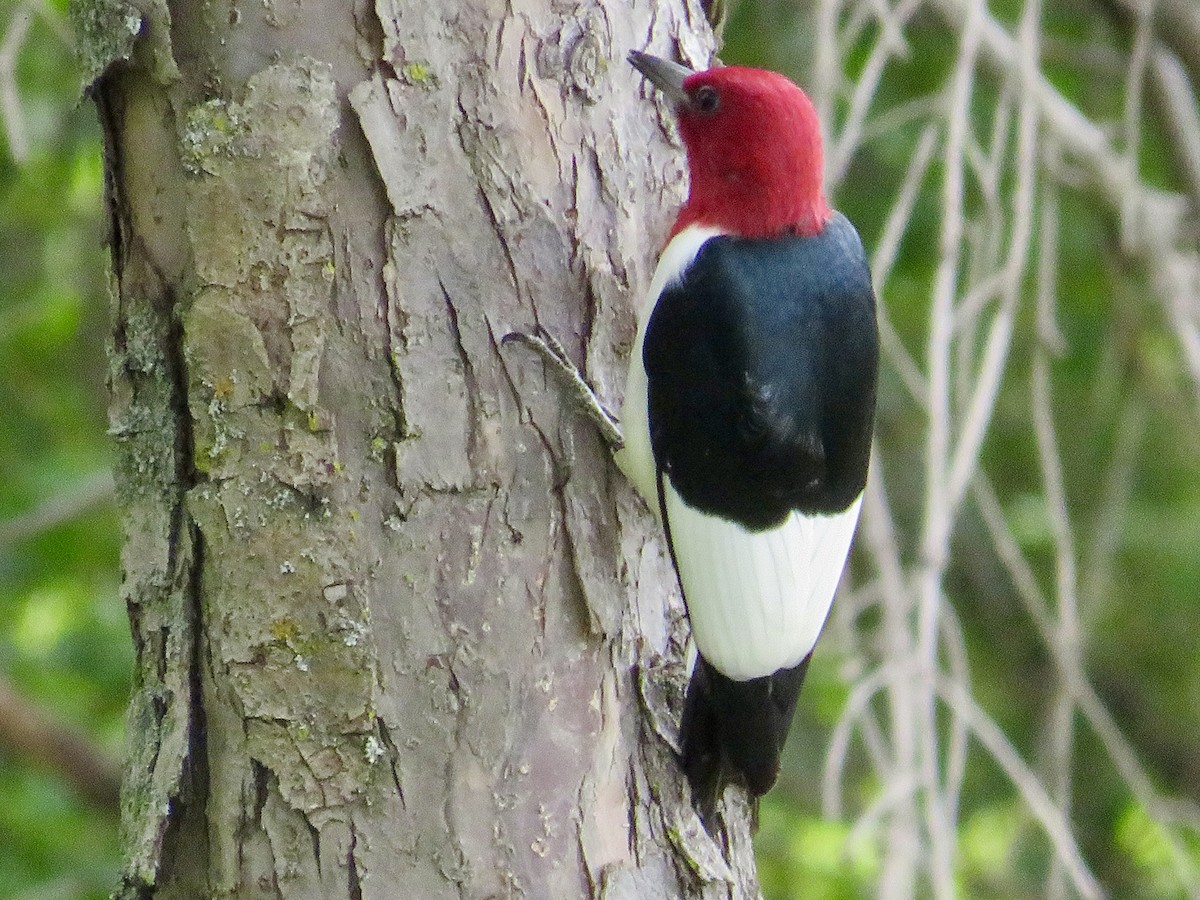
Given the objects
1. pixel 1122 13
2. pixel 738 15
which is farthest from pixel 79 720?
pixel 1122 13

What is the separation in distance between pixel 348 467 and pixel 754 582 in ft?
1.78

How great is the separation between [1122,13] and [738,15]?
1042 mm

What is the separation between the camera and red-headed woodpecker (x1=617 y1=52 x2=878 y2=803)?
71.4 inches

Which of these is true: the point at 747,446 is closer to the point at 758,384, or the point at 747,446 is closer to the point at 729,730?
the point at 758,384

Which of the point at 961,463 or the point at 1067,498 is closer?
the point at 961,463

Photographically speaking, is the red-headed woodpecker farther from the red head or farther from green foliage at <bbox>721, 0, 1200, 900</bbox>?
green foliage at <bbox>721, 0, 1200, 900</bbox>

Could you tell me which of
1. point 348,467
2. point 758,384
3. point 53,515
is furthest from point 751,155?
point 53,515

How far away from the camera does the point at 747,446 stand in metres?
1.86

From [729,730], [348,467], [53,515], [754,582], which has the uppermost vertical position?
[53,515]

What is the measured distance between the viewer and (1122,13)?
3.28 m

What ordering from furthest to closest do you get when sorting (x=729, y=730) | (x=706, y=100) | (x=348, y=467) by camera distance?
(x=706, y=100)
(x=729, y=730)
(x=348, y=467)

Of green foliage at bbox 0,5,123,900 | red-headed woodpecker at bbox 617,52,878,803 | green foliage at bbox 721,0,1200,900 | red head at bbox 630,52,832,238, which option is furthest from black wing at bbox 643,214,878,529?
green foliage at bbox 0,5,123,900

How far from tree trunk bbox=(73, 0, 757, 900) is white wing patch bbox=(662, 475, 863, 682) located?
A: 0.14m

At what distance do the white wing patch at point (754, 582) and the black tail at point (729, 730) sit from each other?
2 centimetres
